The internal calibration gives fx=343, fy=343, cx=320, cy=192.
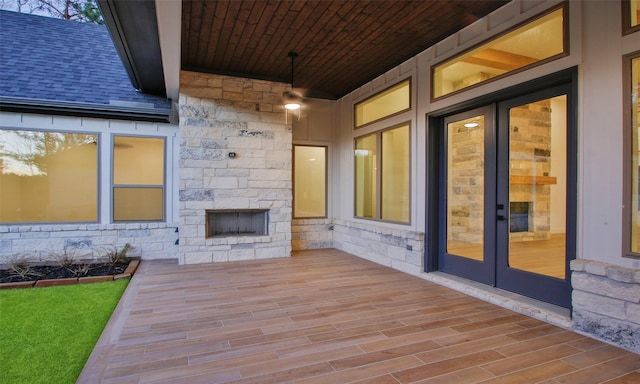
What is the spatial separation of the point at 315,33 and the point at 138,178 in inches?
161

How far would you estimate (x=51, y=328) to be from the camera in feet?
9.91

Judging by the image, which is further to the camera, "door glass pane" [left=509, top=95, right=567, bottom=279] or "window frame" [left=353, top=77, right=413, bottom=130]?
"window frame" [left=353, top=77, right=413, bottom=130]

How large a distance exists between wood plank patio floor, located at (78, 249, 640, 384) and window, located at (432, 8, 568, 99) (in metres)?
2.49

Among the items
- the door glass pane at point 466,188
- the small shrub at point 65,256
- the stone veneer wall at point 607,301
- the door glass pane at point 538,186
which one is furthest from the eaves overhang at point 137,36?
the stone veneer wall at point 607,301

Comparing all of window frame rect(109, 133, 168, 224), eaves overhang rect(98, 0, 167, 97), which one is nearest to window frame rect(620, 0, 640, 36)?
eaves overhang rect(98, 0, 167, 97)

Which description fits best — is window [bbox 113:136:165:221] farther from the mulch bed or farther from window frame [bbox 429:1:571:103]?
window frame [bbox 429:1:571:103]

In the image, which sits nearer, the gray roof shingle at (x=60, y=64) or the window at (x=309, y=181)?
the gray roof shingle at (x=60, y=64)

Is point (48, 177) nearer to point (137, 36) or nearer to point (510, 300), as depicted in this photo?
point (137, 36)

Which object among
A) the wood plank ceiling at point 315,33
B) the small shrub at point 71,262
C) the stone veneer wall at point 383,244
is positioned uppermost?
the wood plank ceiling at point 315,33

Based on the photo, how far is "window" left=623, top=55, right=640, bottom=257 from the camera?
261 cm

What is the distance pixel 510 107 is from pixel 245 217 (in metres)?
4.56

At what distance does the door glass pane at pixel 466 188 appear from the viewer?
419cm

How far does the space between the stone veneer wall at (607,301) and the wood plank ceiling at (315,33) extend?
2732mm

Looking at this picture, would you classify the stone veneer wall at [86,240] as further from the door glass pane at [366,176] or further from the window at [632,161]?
the window at [632,161]
